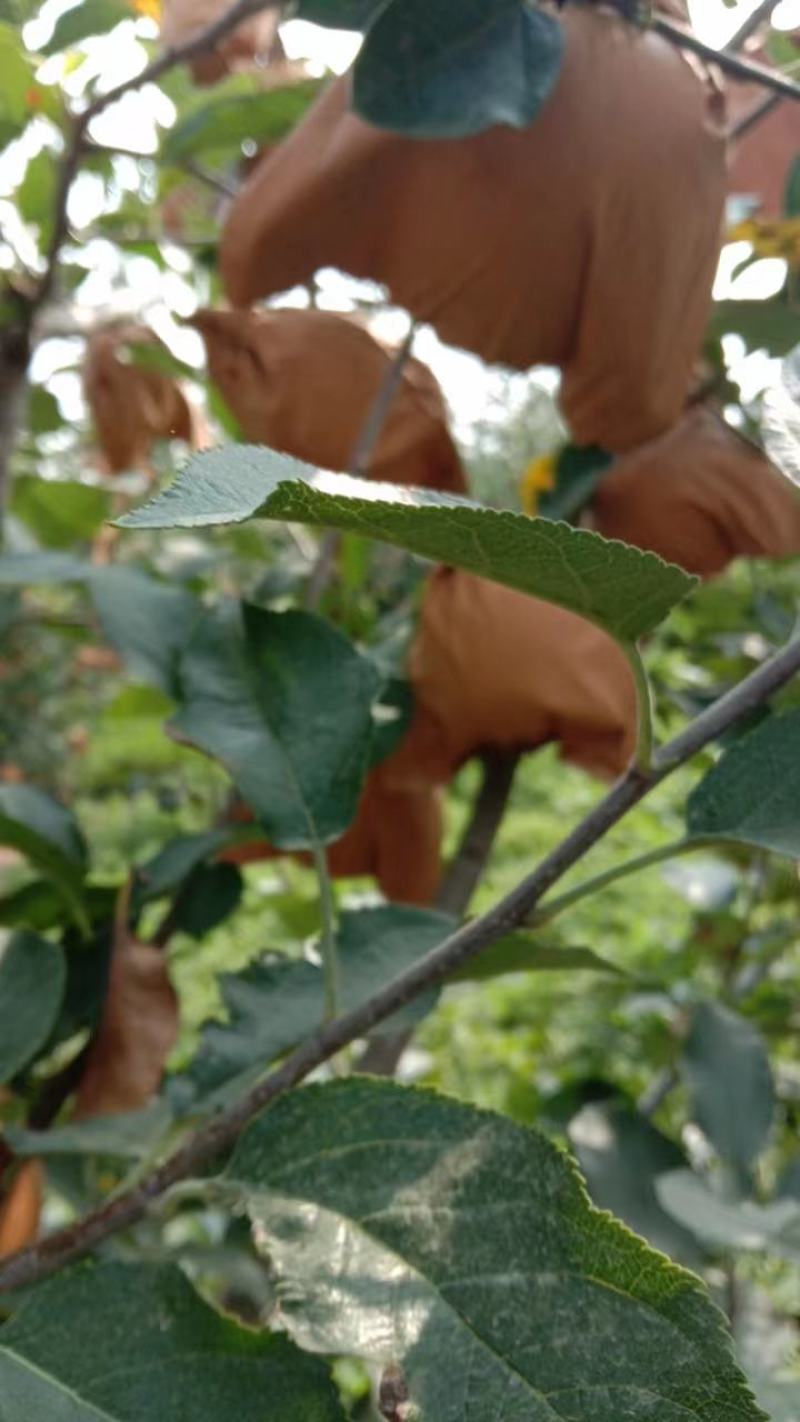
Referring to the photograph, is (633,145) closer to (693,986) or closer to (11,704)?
(693,986)

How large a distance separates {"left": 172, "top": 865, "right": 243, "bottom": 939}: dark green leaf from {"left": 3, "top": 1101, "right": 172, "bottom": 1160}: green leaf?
121mm

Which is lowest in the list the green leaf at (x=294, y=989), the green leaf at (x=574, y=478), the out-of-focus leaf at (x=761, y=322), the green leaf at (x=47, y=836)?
the green leaf at (x=47, y=836)

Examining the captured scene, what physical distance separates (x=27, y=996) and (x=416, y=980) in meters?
0.17

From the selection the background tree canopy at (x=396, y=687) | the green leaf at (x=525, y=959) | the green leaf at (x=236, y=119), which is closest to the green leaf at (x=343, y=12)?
the background tree canopy at (x=396, y=687)

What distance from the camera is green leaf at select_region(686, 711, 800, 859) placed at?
290mm

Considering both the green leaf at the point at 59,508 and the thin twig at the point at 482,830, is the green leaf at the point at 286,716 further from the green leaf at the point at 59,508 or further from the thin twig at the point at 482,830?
the green leaf at the point at 59,508

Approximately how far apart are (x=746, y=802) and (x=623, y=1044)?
1313 mm

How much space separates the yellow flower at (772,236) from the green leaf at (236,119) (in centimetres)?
19

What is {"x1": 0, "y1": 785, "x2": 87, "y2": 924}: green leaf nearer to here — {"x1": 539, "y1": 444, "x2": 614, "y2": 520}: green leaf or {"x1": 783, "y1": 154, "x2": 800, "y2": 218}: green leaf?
{"x1": 539, "y1": 444, "x2": 614, "y2": 520}: green leaf

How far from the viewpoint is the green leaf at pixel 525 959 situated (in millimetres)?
357

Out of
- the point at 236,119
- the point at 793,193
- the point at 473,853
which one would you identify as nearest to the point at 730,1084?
the point at 473,853

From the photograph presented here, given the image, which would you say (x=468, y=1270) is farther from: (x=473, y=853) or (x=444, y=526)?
(x=473, y=853)

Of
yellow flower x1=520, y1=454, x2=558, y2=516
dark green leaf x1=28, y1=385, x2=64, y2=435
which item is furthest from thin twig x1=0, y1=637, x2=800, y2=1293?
dark green leaf x1=28, y1=385, x2=64, y2=435

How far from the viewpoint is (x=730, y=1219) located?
1.52 ft
